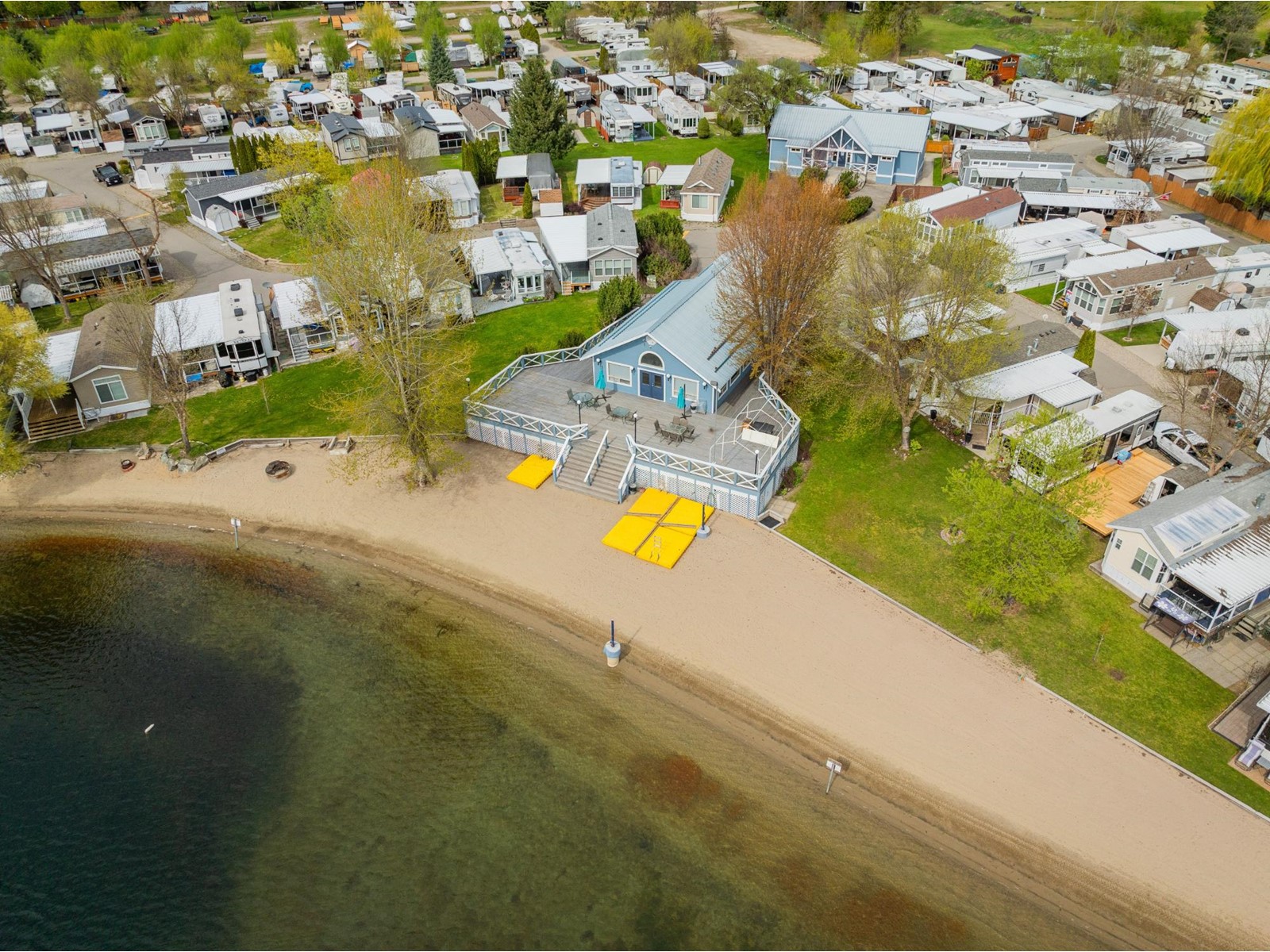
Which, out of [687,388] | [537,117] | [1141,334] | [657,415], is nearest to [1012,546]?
[687,388]

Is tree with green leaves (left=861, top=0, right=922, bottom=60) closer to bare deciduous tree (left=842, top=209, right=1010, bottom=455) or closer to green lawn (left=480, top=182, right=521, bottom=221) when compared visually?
green lawn (left=480, top=182, right=521, bottom=221)

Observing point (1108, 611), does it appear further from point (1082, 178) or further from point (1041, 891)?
point (1082, 178)

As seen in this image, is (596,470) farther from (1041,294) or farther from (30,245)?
(30,245)

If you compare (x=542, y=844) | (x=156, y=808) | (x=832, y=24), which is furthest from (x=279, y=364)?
(x=832, y=24)

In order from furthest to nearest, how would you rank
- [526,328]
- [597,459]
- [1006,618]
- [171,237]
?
[171,237], [526,328], [597,459], [1006,618]

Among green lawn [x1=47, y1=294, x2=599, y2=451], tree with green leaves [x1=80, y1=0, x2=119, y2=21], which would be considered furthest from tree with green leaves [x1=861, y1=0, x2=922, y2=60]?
tree with green leaves [x1=80, y1=0, x2=119, y2=21]
